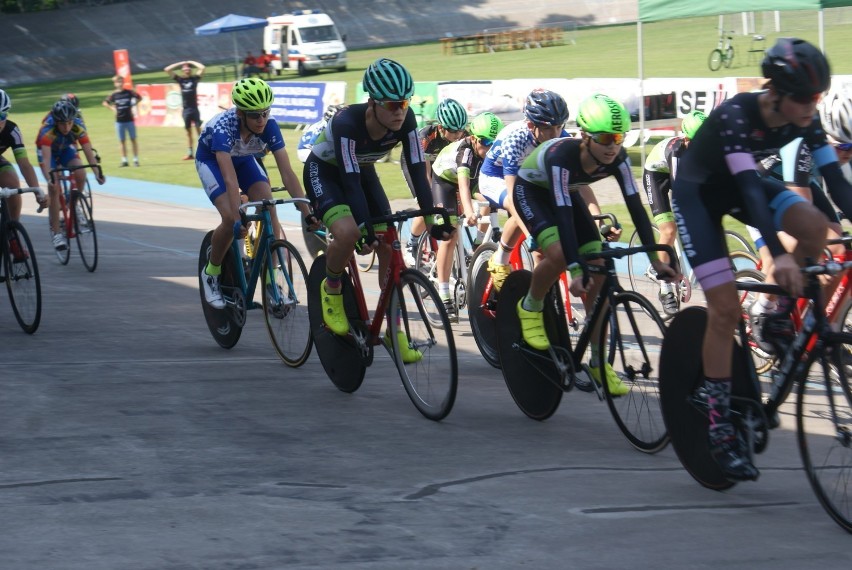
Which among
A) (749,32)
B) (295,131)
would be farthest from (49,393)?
(295,131)

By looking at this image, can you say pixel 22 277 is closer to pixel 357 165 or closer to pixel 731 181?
pixel 357 165

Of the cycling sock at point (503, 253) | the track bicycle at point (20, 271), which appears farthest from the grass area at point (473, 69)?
the cycling sock at point (503, 253)

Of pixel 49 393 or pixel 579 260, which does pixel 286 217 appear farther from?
pixel 579 260

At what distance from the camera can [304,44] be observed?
50062 mm

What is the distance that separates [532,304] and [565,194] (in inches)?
26.4

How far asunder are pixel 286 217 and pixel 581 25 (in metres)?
51.4

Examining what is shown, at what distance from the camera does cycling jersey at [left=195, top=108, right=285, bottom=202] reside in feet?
27.8

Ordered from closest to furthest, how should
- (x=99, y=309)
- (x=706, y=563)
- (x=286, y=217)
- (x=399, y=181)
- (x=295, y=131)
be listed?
(x=706, y=563) → (x=99, y=309) → (x=286, y=217) → (x=399, y=181) → (x=295, y=131)

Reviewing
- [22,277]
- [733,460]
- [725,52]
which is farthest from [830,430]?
[725,52]

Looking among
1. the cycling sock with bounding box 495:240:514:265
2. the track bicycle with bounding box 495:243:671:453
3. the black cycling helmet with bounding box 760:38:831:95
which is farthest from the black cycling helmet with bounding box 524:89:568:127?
the black cycling helmet with bounding box 760:38:831:95

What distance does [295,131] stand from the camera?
29.3 m

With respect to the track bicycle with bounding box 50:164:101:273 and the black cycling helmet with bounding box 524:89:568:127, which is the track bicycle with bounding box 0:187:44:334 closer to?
the track bicycle with bounding box 50:164:101:273

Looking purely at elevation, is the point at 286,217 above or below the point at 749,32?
below

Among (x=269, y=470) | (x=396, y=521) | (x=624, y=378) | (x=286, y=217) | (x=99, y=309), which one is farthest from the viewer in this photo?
(x=286, y=217)
